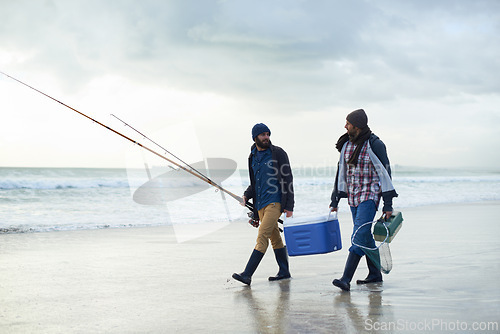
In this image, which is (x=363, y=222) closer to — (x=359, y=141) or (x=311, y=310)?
(x=359, y=141)

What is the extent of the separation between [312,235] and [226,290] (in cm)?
93

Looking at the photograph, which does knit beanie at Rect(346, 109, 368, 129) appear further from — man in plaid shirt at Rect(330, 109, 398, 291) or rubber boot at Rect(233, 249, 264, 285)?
rubber boot at Rect(233, 249, 264, 285)

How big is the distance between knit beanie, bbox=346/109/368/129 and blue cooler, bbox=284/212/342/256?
0.89 metres

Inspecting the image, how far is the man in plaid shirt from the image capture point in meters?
4.71

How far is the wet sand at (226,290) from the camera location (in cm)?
366

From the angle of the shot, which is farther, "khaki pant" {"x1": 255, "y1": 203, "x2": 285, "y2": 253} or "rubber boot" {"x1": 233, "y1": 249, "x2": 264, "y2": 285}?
"khaki pant" {"x1": 255, "y1": 203, "x2": 285, "y2": 253}

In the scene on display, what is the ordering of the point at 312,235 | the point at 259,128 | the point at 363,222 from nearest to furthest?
1. the point at 363,222
2. the point at 312,235
3. the point at 259,128

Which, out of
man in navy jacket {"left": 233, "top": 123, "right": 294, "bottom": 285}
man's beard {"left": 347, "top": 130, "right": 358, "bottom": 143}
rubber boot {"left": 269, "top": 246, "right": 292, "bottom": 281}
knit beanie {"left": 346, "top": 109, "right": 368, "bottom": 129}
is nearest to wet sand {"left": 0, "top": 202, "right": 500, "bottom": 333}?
rubber boot {"left": 269, "top": 246, "right": 292, "bottom": 281}

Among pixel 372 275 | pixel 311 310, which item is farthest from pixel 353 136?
pixel 311 310

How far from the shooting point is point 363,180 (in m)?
4.80

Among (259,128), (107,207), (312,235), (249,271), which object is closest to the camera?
(312,235)

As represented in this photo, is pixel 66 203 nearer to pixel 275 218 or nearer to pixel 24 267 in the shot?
pixel 24 267

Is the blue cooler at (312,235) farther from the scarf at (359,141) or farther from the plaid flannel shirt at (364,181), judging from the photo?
the scarf at (359,141)

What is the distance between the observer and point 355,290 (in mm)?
4742
